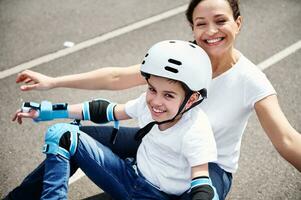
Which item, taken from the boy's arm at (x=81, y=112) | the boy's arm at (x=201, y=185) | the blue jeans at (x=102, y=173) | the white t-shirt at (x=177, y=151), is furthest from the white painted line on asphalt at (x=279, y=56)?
the boy's arm at (x=201, y=185)

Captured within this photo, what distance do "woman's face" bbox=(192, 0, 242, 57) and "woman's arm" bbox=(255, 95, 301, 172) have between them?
56 centimetres

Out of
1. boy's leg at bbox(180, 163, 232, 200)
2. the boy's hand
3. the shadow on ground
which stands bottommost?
the shadow on ground

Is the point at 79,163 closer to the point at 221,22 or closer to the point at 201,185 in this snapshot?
the point at 201,185

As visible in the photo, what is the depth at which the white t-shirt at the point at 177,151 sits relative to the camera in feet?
9.01

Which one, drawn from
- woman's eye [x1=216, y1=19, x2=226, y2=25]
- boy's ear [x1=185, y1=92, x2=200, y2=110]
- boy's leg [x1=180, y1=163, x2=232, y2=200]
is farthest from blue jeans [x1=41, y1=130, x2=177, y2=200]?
woman's eye [x1=216, y1=19, x2=226, y2=25]

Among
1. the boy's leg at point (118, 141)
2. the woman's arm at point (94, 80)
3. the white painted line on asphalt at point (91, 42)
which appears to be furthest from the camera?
the white painted line on asphalt at point (91, 42)

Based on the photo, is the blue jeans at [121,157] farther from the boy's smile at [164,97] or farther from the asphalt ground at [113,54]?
the asphalt ground at [113,54]

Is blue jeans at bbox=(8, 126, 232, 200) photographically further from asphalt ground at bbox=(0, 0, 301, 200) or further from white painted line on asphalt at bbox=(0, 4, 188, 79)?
white painted line on asphalt at bbox=(0, 4, 188, 79)

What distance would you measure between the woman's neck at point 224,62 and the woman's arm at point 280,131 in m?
0.41

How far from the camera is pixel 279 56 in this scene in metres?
6.95

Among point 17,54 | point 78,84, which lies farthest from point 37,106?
point 17,54

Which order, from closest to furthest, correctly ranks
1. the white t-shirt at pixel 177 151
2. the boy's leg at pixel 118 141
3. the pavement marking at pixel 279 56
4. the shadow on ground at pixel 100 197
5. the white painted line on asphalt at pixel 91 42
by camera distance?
the white t-shirt at pixel 177 151 < the boy's leg at pixel 118 141 < the shadow on ground at pixel 100 197 < the white painted line on asphalt at pixel 91 42 < the pavement marking at pixel 279 56

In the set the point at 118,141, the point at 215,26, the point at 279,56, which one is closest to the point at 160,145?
the point at 118,141

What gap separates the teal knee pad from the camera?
9.71ft
